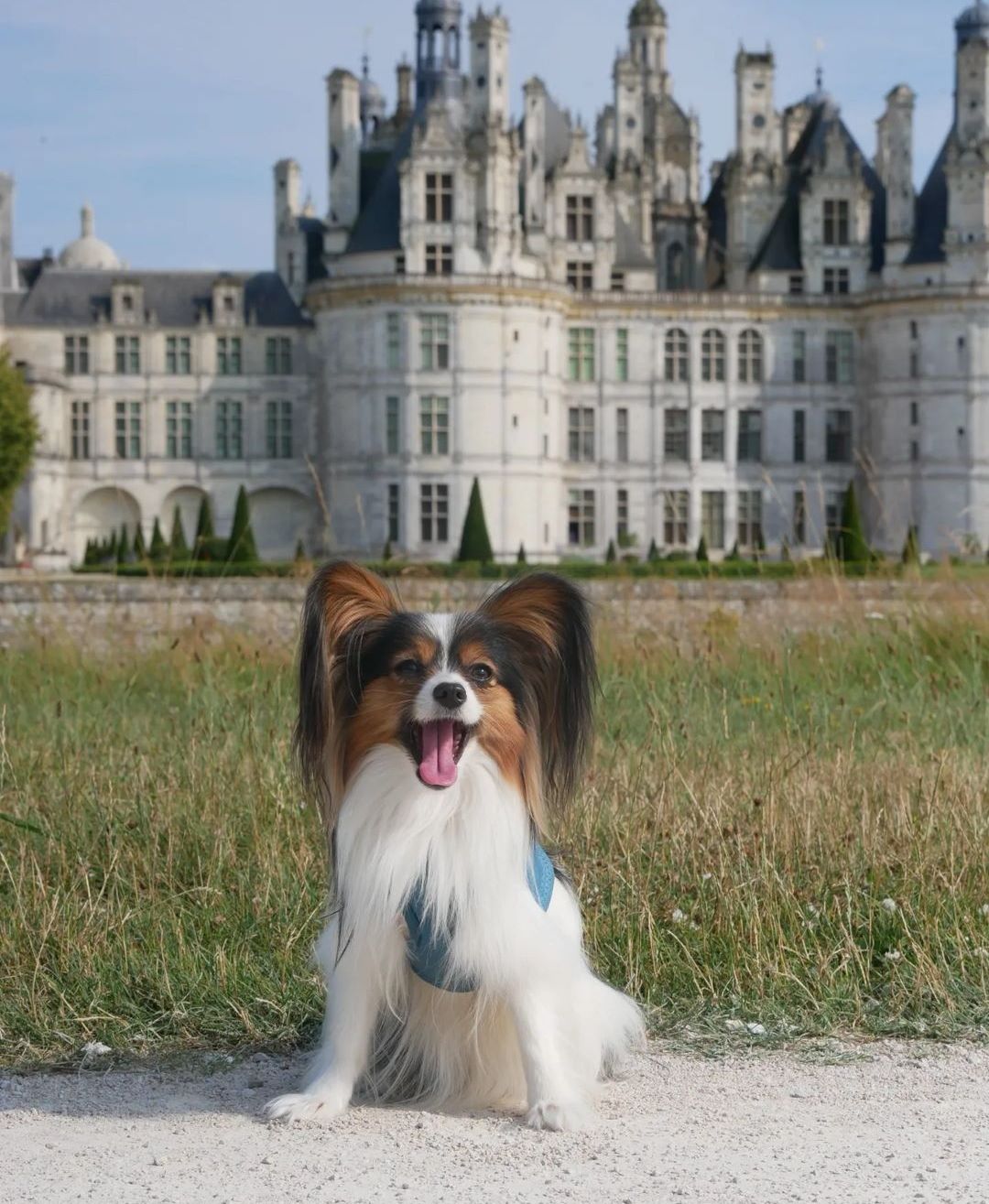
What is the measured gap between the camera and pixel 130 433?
38.7m

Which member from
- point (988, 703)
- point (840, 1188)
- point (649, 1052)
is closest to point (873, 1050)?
point (649, 1052)

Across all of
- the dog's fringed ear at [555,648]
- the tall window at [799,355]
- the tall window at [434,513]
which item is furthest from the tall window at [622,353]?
the dog's fringed ear at [555,648]

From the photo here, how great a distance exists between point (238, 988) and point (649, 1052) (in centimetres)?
102

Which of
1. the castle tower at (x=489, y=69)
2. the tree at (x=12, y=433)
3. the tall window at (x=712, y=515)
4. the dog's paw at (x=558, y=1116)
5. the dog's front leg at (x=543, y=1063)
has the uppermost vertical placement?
the castle tower at (x=489, y=69)

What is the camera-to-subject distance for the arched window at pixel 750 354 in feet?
127

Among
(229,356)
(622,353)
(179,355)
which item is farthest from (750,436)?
(179,355)

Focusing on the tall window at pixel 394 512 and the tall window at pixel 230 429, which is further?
the tall window at pixel 230 429

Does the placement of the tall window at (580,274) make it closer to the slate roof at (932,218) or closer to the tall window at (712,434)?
the tall window at (712,434)

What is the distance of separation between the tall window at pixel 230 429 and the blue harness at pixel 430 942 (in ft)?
116

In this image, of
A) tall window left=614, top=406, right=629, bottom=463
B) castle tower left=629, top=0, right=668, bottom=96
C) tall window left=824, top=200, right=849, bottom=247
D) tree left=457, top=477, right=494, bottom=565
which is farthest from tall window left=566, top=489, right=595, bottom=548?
castle tower left=629, top=0, right=668, bottom=96

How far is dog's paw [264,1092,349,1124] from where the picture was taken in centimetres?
374

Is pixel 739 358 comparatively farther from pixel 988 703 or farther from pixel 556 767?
pixel 556 767

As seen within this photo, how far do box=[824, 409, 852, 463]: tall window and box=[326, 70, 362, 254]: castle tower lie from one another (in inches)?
414

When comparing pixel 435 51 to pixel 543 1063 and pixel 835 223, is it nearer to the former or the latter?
pixel 835 223
